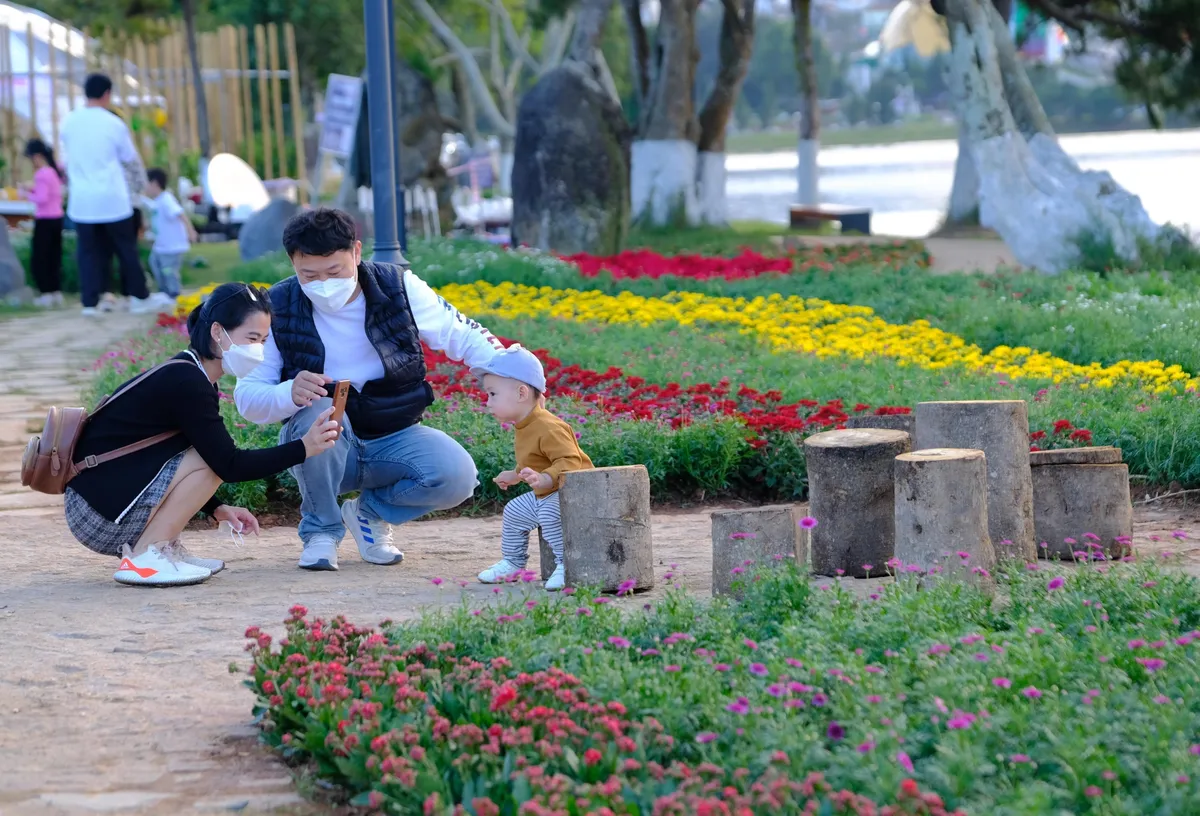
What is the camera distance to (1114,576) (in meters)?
4.21

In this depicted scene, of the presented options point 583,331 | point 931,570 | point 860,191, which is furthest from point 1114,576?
point 860,191

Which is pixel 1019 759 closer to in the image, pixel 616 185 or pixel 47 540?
pixel 47 540

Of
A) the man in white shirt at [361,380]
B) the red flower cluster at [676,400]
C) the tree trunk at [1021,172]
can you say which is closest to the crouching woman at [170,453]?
the man in white shirt at [361,380]

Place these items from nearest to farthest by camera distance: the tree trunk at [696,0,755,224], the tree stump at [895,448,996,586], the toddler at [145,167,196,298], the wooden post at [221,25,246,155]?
1. the tree stump at [895,448,996,586]
2. the toddler at [145,167,196,298]
3. the tree trunk at [696,0,755,224]
4. the wooden post at [221,25,246,155]

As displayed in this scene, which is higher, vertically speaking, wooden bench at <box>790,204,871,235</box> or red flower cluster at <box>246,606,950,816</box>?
wooden bench at <box>790,204,871,235</box>

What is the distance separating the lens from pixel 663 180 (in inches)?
797

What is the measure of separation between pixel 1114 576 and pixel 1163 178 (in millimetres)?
36160

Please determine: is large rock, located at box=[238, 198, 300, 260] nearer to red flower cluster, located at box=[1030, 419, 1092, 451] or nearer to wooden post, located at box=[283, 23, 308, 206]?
wooden post, located at box=[283, 23, 308, 206]

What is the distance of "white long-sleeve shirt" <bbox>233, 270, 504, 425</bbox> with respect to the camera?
509 centimetres

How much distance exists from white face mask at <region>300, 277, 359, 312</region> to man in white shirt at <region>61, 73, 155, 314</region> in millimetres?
7269

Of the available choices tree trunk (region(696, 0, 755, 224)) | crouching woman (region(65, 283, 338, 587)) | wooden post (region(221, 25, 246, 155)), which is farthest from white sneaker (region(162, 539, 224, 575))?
wooden post (region(221, 25, 246, 155))

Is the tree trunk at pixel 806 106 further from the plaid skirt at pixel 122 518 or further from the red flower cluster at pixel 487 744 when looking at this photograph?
the red flower cluster at pixel 487 744

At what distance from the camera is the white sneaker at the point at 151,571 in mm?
5055

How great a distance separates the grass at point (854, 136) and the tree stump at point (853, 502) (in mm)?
82231
